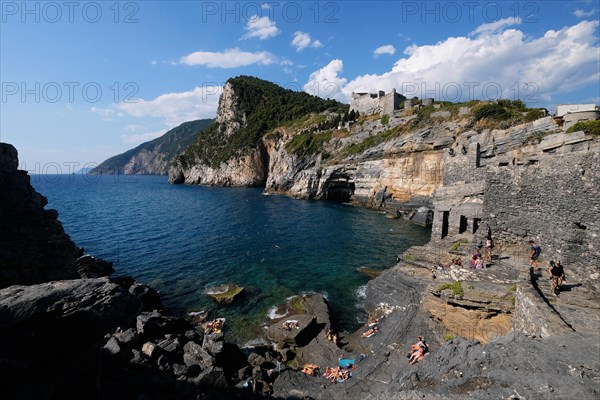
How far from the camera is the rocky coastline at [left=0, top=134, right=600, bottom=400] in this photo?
6.01 metres

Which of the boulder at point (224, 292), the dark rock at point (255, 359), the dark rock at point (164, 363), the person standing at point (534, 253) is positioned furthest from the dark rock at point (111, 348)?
the person standing at point (534, 253)

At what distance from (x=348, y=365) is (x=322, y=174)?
200 feet

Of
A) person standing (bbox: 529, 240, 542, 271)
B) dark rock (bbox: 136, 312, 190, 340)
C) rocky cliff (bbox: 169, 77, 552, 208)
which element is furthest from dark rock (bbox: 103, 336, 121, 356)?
rocky cliff (bbox: 169, 77, 552, 208)

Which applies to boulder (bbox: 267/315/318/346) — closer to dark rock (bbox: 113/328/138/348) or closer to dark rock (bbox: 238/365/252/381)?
dark rock (bbox: 238/365/252/381)

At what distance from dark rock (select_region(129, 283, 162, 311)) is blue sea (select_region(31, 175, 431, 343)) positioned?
106 centimetres

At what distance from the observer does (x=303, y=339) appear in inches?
674

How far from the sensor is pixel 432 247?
22203 mm

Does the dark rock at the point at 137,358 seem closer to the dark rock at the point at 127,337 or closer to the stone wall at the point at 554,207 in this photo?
the dark rock at the point at 127,337

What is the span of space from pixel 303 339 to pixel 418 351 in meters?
6.32

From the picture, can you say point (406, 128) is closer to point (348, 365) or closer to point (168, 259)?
point (168, 259)

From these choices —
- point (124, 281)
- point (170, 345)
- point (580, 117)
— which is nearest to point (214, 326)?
point (170, 345)

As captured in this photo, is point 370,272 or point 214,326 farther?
point 370,272

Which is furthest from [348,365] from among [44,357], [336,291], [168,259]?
[168,259]

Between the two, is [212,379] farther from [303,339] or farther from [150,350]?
[303,339]
